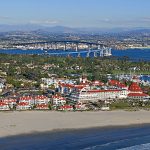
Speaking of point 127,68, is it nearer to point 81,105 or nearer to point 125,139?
point 81,105

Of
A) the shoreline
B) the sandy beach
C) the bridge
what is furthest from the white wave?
the bridge

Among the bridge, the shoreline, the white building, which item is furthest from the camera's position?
the bridge

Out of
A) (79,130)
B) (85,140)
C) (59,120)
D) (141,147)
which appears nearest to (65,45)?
(59,120)

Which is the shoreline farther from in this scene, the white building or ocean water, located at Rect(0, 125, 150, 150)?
the white building

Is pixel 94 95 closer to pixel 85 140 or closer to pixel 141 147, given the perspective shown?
pixel 85 140

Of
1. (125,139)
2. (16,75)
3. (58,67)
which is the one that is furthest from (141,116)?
(58,67)

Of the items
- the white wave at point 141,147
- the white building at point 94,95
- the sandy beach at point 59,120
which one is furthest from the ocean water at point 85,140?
the white building at point 94,95
